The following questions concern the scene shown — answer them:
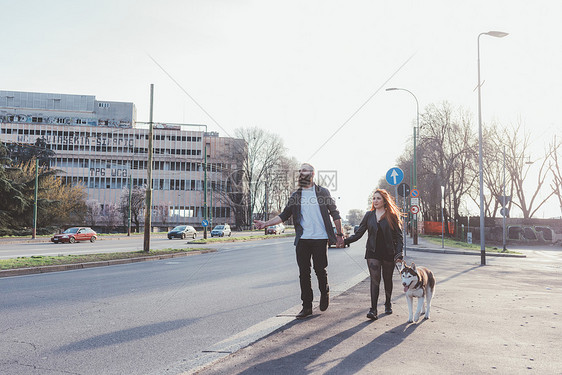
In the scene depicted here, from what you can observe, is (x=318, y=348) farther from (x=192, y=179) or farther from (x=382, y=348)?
(x=192, y=179)

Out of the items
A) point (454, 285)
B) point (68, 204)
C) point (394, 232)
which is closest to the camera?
point (394, 232)

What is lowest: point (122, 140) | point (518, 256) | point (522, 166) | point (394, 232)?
point (518, 256)

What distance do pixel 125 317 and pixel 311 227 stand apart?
288 cm

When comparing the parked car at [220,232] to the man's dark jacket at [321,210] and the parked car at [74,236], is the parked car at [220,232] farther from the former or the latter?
the man's dark jacket at [321,210]

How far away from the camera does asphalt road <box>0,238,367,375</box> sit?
4.24 meters

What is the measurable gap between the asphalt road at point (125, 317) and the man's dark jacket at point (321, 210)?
1.43m

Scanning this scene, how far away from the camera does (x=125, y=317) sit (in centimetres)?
623

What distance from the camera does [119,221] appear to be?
72.2 meters

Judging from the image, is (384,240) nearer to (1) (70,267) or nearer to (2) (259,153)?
(1) (70,267)

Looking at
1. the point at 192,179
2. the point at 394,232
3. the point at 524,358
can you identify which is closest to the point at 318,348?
the point at 524,358

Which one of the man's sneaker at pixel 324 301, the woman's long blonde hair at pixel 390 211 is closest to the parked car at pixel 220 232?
the man's sneaker at pixel 324 301

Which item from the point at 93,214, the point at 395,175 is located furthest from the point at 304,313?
the point at 93,214

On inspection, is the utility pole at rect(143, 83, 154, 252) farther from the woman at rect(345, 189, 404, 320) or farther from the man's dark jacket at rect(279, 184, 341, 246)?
the woman at rect(345, 189, 404, 320)

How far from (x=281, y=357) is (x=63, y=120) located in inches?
3975
